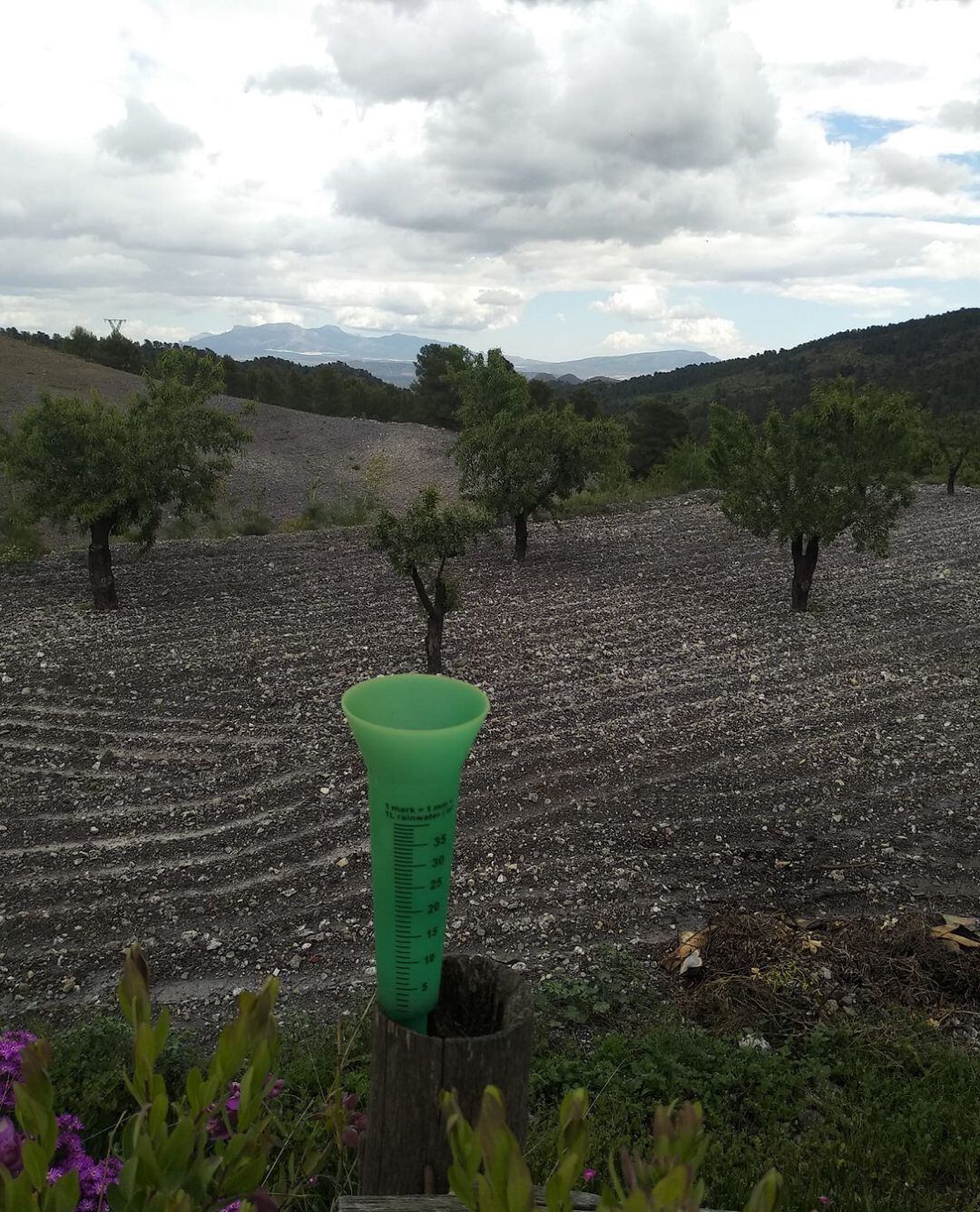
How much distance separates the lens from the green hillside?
233 ft

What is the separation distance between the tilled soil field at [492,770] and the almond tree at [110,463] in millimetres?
1575

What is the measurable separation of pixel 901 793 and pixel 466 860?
14.8 feet

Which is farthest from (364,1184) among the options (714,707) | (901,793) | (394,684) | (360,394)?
(360,394)

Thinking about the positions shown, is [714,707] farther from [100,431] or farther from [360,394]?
[360,394]

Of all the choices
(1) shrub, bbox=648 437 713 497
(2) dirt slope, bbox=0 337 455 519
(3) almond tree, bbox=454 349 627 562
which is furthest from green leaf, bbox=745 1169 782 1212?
(2) dirt slope, bbox=0 337 455 519

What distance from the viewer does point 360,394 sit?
171ft

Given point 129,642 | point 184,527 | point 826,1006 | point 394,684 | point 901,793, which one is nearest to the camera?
point 394,684

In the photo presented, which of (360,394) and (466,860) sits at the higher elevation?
(360,394)

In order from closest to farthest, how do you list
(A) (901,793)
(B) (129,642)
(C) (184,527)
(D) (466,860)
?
(D) (466,860)
(A) (901,793)
(B) (129,642)
(C) (184,527)

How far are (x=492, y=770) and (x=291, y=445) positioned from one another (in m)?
33.8

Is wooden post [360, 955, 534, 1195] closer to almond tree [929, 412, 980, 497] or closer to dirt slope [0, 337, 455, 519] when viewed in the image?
almond tree [929, 412, 980, 497]

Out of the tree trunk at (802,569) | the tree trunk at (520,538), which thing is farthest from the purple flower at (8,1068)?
the tree trunk at (520,538)

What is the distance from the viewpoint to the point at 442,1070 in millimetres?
1610

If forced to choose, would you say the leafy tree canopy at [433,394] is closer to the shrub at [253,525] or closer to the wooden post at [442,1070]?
the shrub at [253,525]
